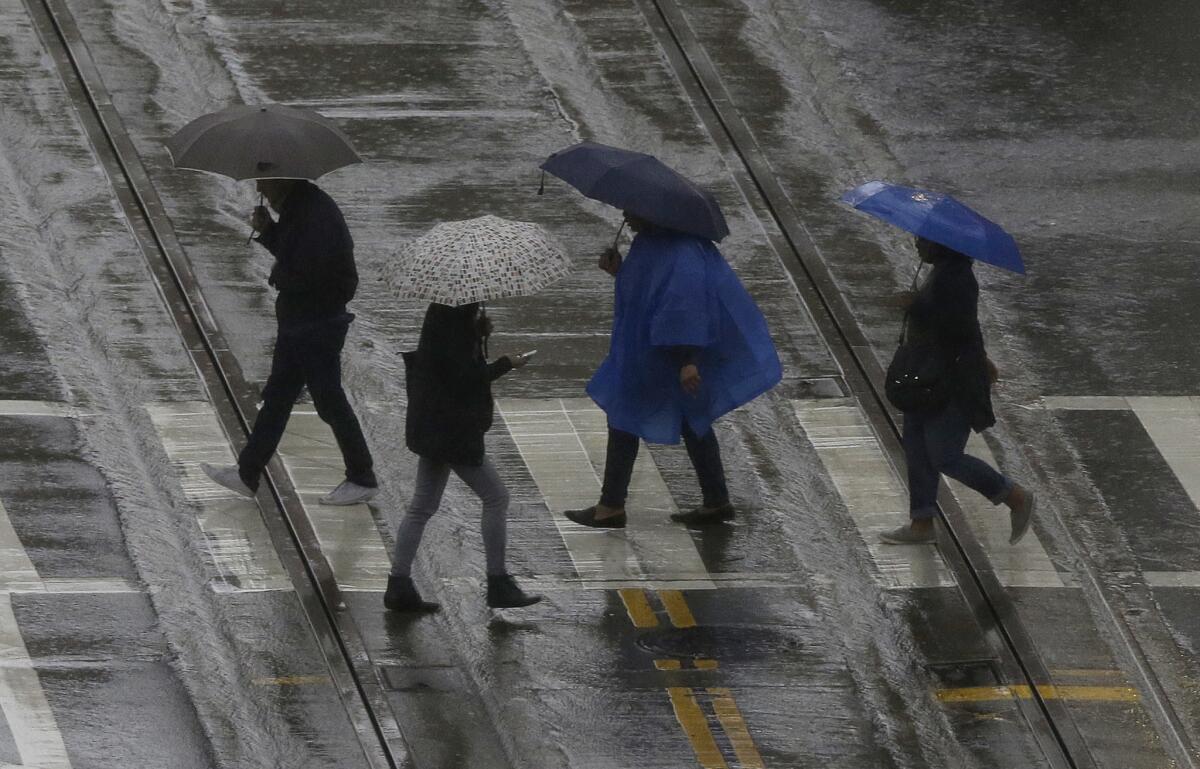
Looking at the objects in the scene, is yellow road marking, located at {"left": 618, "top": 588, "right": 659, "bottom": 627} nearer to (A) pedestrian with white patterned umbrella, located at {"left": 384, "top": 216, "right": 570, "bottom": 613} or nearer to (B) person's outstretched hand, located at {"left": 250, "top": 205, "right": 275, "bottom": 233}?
(A) pedestrian with white patterned umbrella, located at {"left": 384, "top": 216, "right": 570, "bottom": 613}

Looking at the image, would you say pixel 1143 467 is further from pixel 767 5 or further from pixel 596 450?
pixel 767 5

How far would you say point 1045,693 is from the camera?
30.6ft

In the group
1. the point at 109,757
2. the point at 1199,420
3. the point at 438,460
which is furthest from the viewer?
the point at 1199,420

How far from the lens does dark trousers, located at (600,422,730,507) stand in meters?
10.2

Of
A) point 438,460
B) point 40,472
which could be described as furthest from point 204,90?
point 438,460

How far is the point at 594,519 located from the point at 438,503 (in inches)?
47.6

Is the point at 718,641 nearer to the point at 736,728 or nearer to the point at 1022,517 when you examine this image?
the point at 736,728

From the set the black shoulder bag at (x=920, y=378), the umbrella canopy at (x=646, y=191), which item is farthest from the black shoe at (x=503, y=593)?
the black shoulder bag at (x=920, y=378)

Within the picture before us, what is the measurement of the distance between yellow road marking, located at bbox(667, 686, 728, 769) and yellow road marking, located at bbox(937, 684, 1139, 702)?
1085 millimetres

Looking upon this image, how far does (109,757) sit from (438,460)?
1882 millimetres

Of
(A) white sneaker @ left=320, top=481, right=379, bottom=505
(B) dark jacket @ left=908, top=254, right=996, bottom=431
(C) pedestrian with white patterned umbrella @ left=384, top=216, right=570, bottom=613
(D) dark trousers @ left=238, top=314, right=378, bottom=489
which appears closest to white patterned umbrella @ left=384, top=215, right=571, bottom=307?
(C) pedestrian with white patterned umbrella @ left=384, top=216, right=570, bottom=613

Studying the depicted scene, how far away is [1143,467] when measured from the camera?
36.6 ft

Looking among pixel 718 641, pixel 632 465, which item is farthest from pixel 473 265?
pixel 718 641

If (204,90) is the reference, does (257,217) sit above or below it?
above
